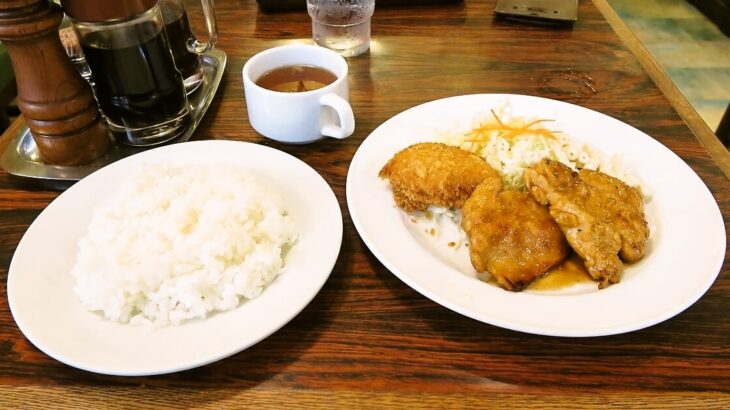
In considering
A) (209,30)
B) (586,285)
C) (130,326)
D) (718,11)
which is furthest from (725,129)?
(130,326)

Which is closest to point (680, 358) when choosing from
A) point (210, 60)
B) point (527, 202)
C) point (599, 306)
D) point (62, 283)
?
point (599, 306)

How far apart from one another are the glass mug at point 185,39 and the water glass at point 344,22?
454mm

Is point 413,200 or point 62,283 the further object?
→ point 413,200

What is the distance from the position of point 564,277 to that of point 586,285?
0.05 meters

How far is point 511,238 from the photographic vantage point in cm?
115

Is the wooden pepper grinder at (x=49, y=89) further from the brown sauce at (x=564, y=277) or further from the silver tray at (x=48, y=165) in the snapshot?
the brown sauce at (x=564, y=277)

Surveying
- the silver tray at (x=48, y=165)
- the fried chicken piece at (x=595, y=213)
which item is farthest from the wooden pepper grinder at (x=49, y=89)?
the fried chicken piece at (x=595, y=213)

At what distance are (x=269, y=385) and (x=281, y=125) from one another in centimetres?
76

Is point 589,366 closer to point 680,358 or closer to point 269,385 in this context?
point 680,358

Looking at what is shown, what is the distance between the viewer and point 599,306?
1.01 meters

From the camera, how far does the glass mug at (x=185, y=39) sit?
1.64m

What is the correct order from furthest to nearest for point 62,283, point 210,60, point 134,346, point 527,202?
1. point 210,60
2. point 527,202
3. point 62,283
4. point 134,346

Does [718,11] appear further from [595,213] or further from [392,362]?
[392,362]

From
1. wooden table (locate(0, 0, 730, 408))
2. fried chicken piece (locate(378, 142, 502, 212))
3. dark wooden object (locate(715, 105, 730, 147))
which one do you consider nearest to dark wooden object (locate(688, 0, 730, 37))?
dark wooden object (locate(715, 105, 730, 147))
